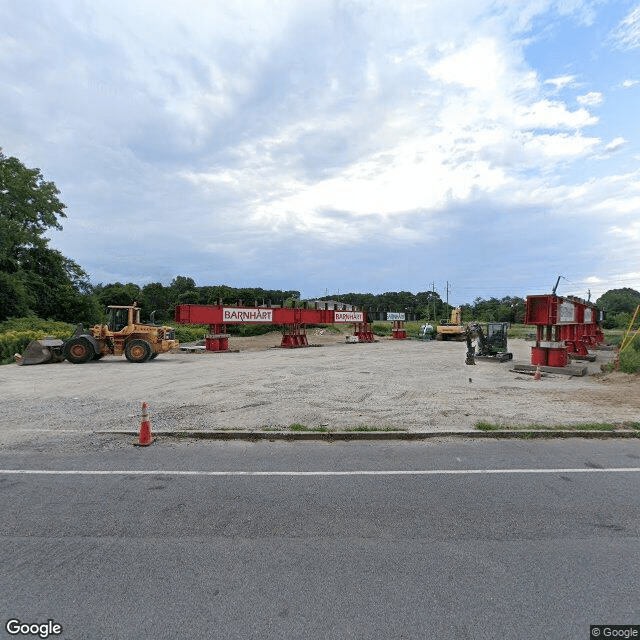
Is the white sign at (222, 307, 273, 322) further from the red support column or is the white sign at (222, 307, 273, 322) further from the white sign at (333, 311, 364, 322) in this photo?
the white sign at (333, 311, 364, 322)

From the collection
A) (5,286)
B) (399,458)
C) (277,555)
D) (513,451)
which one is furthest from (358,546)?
(5,286)

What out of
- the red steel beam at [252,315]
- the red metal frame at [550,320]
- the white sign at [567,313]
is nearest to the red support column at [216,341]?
the red steel beam at [252,315]

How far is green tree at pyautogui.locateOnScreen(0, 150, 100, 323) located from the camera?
116 feet

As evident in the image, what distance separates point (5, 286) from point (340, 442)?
35.6 m

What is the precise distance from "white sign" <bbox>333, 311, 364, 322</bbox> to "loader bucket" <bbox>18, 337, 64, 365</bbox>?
20.7 meters

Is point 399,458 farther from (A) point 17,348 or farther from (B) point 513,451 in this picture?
(A) point 17,348

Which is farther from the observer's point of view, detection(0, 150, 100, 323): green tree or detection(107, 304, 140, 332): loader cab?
detection(0, 150, 100, 323): green tree

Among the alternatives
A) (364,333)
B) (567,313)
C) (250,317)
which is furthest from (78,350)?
(364,333)

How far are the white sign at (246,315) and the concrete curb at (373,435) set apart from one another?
19600 mm

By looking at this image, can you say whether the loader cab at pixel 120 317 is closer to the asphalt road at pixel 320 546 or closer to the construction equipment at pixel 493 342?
the asphalt road at pixel 320 546

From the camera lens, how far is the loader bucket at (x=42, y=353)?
66.3 feet

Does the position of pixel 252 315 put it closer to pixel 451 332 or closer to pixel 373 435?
pixel 451 332

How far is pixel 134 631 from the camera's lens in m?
2.84

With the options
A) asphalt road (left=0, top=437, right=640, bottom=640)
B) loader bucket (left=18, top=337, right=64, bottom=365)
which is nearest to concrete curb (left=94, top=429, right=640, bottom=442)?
asphalt road (left=0, top=437, right=640, bottom=640)
